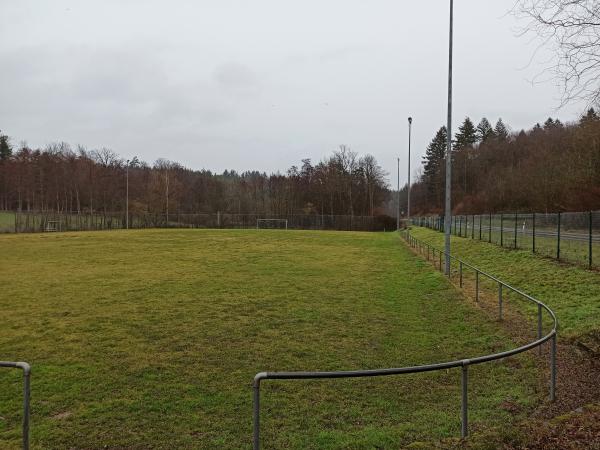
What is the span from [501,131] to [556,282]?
8950 centimetres

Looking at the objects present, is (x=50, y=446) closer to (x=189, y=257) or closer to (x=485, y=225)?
(x=189, y=257)

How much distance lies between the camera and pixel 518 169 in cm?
6462

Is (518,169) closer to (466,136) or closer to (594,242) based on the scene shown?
(466,136)

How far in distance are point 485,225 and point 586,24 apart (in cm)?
2510

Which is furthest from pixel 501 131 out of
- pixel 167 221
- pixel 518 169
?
pixel 167 221

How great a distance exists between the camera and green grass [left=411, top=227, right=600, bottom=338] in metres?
10.1

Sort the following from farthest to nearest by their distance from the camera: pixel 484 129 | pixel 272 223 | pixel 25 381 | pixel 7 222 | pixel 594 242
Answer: pixel 484 129
pixel 272 223
pixel 7 222
pixel 594 242
pixel 25 381

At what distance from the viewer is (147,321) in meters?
11.6

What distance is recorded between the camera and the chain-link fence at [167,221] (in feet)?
217

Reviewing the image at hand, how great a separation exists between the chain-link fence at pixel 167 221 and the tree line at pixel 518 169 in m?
17.1

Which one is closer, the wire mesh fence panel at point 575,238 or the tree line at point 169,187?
the wire mesh fence panel at point 575,238

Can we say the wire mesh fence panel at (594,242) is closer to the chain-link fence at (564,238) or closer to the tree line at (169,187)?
the chain-link fence at (564,238)

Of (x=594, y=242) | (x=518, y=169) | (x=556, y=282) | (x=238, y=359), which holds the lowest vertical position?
(x=238, y=359)

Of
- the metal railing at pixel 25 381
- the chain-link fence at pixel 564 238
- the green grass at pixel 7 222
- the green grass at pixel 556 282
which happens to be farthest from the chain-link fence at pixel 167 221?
the metal railing at pixel 25 381
